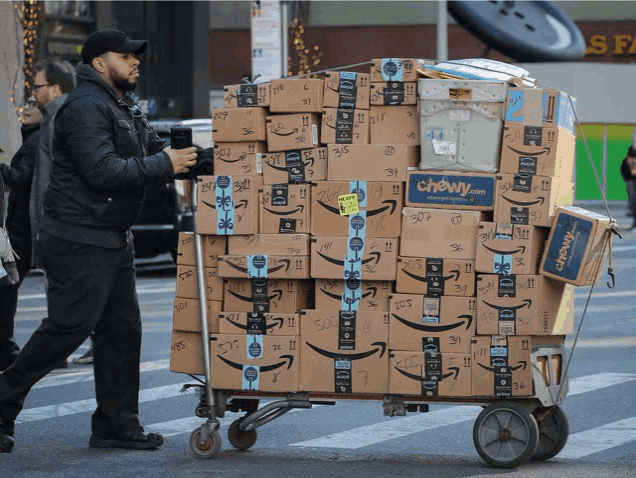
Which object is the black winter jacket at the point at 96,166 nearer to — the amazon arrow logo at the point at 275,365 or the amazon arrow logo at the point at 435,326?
the amazon arrow logo at the point at 275,365

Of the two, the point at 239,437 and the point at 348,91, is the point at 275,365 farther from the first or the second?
the point at 348,91

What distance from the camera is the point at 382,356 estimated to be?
20.1ft

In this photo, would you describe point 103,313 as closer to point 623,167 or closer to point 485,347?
point 485,347

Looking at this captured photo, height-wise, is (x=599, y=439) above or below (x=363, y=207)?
below

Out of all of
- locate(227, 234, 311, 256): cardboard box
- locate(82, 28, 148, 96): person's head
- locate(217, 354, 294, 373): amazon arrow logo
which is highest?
locate(82, 28, 148, 96): person's head

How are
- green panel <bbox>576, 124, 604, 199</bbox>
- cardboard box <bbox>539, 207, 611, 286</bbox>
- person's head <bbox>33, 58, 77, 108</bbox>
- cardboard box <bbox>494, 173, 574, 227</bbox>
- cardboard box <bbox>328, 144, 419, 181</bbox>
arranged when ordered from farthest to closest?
green panel <bbox>576, 124, 604, 199</bbox> < person's head <bbox>33, 58, 77, 108</bbox> < cardboard box <bbox>328, 144, 419, 181</bbox> < cardboard box <bbox>494, 173, 574, 227</bbox> < cardboard box <bbox>539, 207, 611, 286</bbox>

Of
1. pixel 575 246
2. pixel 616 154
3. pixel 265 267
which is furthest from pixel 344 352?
pixel 616 154

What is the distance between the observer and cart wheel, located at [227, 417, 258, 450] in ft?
21.2

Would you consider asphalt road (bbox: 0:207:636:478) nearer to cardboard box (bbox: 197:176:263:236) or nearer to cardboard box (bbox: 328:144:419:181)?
cardboard box (bbox: 197:176:263:236)

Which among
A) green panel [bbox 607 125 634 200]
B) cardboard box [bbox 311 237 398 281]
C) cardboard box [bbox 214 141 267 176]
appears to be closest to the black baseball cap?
cardboard box [bbox 214 141 267 176]

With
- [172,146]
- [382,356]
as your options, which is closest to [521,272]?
[382,356]

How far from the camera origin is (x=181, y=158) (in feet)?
20.4

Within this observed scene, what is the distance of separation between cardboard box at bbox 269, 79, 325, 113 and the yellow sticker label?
424mm

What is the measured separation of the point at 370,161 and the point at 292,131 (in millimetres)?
396
